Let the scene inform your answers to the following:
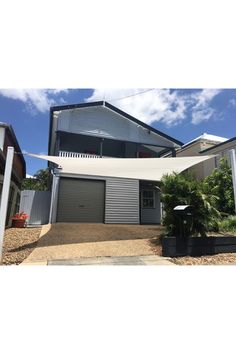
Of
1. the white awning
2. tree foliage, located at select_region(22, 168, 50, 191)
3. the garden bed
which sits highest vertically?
tree foliage, located at select_region(22, 168, 50, 191)

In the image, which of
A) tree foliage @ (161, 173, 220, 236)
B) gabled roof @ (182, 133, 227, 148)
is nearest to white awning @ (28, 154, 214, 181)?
tree foliage @ (161, 173, 220, 236)

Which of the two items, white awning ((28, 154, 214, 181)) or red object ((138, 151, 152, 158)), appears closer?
white awning ((28, 154, 214, 181))

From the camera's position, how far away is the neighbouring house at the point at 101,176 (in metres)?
12.9

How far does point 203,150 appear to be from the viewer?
54.9 feet

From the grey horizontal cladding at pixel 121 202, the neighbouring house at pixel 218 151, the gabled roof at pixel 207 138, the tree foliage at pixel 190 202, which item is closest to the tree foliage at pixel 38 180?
the grey horizontal cladding at pixel 121 202

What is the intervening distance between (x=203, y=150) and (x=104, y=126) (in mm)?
7134

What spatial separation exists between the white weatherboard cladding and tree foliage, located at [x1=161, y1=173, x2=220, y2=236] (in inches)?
309

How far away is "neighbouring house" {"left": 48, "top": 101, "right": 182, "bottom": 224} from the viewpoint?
12.9 meters

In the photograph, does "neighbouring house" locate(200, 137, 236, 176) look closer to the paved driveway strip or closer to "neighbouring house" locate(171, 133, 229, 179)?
"neighbouring house" locate(171, 133, 229, 179)

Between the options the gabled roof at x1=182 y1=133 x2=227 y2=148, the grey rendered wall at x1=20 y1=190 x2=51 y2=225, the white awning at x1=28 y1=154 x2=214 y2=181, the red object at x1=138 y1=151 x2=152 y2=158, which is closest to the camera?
the white awning at x1=28 y1=154 x2=214 y2=181
